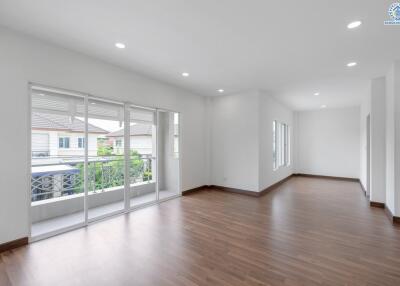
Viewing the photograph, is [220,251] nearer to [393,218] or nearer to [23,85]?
[393,218]

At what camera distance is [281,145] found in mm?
7879

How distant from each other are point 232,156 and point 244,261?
12.3 ft

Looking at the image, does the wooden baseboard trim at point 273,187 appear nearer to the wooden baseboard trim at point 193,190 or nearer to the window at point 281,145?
the window at point 281,145

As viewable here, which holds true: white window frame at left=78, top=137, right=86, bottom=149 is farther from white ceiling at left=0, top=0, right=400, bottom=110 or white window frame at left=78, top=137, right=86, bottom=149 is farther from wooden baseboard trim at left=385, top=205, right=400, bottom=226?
wooden baseboard trim at left=385, top=205, right=400, bottom=226

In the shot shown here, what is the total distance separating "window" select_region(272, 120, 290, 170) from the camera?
710 centimetres

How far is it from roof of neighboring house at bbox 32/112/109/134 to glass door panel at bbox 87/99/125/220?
142 millimetres

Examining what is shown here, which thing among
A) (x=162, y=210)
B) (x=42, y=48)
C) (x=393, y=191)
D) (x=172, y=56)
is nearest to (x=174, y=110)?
(x=172, y=56)

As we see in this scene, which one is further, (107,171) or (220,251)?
(107,171)

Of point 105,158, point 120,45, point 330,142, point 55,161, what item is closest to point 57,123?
point 55,161

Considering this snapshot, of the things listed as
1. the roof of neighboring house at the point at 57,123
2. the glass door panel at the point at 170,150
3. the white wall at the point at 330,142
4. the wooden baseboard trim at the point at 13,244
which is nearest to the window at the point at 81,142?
the roof of neighboring house at the point at 57,123

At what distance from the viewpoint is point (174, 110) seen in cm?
536

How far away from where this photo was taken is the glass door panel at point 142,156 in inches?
181

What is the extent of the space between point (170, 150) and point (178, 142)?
363 mm

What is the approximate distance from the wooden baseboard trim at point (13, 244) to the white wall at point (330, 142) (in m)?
9.24
